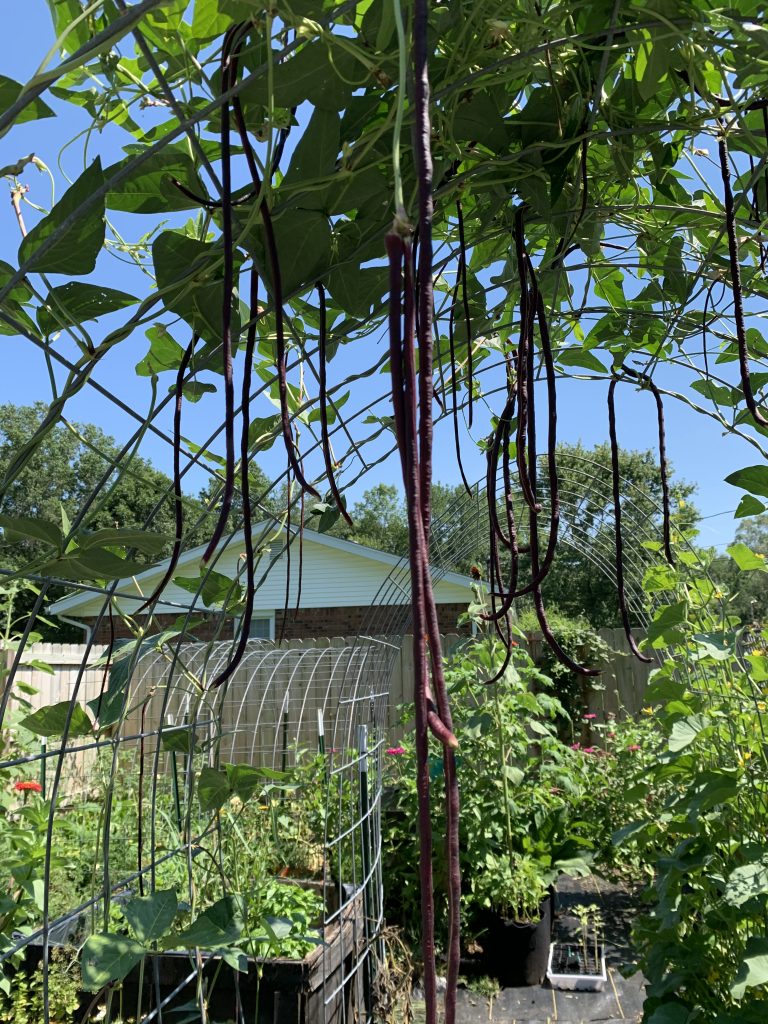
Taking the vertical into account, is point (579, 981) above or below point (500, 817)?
below

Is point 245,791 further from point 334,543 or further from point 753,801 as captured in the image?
point 334,543

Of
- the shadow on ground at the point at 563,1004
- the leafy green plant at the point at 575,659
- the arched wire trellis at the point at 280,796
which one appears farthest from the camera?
the leafy green plant at the point at 575,659

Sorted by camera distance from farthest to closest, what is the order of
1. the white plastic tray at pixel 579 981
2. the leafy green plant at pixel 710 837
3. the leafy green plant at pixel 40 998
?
the white plastic tray at pixel 579 981 → the leafy green plant at pixel 40 998 → the leafy green plant at pixel 710 837

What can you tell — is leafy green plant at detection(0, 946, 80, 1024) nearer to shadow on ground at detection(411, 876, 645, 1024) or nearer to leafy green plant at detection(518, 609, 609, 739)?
shadow on ground at detection(411, 876, 645, 1024)

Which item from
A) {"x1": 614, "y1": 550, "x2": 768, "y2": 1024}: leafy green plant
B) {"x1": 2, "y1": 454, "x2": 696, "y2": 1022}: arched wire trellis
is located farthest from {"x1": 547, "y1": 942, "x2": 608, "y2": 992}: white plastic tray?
{"x1": 614, "y1": 550, "x2": 768, "y2": 1024}: leafy green plant

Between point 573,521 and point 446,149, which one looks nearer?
point 446,149

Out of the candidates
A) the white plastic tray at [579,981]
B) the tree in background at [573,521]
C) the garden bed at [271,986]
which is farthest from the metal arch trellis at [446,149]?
the white plastic tray at [579,981]

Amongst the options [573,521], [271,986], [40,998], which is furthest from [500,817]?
[40,998]

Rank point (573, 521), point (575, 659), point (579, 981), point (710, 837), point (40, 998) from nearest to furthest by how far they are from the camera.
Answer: point (710, 837)
point (40, 998)
point (579, 981)
point (573, 521)
point (575, 659)

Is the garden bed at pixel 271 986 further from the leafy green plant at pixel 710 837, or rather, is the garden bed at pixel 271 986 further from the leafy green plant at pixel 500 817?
the leafy green plant at pixel 500 817

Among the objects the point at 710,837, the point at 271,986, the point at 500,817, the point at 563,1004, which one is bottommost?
the point at 563,1004

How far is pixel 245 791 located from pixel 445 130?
37.0 inches

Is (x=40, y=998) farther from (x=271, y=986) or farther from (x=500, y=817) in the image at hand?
(x=500, y=817)

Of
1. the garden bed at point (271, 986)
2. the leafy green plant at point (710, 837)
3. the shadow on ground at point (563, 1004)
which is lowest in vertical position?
the shadow on ground at point (563, 1004)
